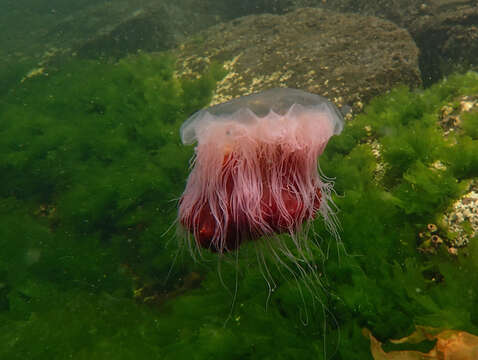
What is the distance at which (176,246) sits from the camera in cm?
369

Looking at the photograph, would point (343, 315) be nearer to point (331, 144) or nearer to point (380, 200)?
point (380, 200)

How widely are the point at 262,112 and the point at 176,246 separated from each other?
92.8 inches

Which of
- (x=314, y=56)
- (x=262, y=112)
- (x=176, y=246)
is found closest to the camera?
(x=262, y=112)

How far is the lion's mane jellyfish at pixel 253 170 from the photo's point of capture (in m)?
1.75

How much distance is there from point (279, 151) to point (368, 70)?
149 inches

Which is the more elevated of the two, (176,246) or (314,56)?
(314,56)

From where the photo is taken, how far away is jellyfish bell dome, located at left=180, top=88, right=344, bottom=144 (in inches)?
70.4

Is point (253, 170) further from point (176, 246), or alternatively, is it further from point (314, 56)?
point (314, 56)

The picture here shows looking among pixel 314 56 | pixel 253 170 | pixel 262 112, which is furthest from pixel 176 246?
pixel 314 56

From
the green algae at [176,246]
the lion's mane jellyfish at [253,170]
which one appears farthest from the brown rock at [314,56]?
the lion's mane jellyfish at [253,170]

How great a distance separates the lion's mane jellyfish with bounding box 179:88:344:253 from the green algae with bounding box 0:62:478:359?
0.53m

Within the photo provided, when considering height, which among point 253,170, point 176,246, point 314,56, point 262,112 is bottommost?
point 176,246

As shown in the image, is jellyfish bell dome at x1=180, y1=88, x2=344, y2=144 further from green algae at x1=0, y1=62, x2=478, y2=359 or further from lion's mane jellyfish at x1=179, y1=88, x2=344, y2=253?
green algae at x1=0, y1=62, x2=478, y2=359

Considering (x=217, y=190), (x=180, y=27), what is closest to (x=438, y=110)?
(x=217, y=190)
